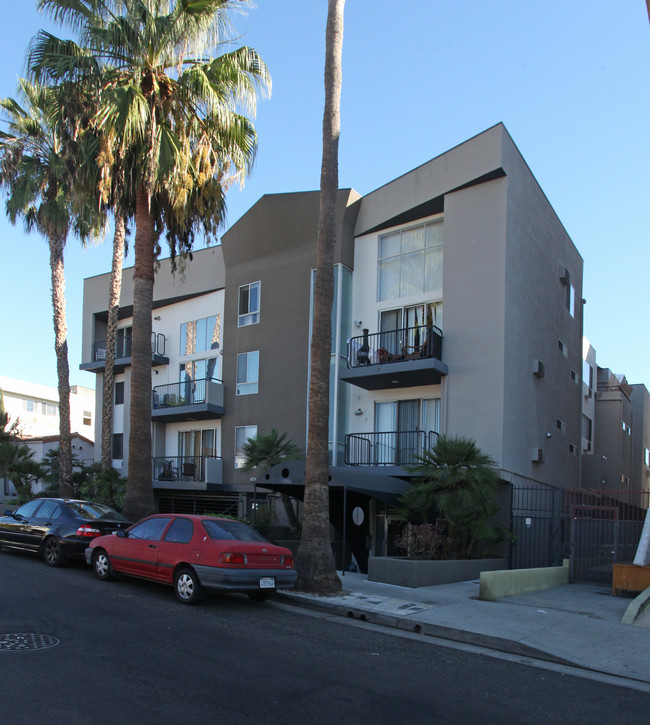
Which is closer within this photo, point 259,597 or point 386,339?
point 259,597

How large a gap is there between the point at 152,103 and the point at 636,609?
16070mm

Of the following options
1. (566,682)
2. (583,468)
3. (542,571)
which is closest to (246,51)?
(542,571)

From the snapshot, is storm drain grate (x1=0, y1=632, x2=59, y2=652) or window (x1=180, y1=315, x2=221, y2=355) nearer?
storm drain grate (x1=0, y1=632, x2=59, y2=652)

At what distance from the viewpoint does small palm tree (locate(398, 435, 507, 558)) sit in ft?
50.8

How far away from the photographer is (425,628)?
10.2 meters

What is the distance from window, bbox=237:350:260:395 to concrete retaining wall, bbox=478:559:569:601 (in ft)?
40.5

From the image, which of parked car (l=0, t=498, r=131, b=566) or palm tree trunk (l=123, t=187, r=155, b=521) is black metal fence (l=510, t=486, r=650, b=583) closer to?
palm tree trunk (l=123, t=187, r=155, b=521)

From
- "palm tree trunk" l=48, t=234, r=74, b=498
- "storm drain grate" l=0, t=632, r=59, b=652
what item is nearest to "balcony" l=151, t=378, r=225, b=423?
"palm tree trunk" l=48, t=234, r=74, b=498

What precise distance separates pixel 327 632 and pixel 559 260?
733 inches

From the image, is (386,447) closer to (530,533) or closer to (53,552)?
(530,533)

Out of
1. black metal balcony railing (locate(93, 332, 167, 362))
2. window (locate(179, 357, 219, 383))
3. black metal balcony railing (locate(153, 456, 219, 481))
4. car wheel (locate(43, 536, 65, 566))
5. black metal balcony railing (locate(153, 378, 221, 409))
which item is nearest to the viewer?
car wheel (locate(43, 536, 65, 566))

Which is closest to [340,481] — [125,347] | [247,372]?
[247,372]

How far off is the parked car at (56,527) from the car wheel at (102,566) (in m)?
1.05

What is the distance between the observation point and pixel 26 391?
202 feet
